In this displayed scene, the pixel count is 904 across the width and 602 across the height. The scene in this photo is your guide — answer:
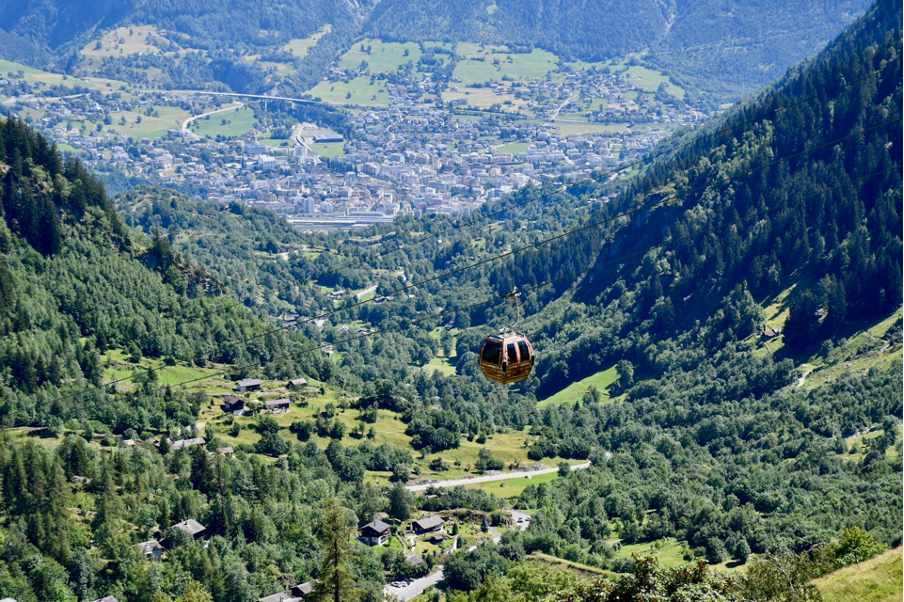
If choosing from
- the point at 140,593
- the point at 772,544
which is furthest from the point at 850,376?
the point at 140,593

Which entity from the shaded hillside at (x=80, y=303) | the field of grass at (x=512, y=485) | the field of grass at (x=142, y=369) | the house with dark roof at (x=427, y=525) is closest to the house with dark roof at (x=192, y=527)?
the house with dark roof at (x=427, y=525)

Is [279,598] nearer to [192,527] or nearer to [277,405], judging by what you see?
[192,527]

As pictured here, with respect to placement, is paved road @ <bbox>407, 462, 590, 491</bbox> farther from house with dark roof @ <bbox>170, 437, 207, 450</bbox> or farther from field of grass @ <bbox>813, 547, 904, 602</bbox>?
field of grass @ <bbox>813, 547, 904, 602</bbox>

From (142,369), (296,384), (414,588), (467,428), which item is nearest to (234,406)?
(142,369)

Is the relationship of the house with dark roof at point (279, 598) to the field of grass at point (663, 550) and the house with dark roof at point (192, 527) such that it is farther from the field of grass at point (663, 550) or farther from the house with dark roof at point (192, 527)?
the field of grass at point (663, 550)

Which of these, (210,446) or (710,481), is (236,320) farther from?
(710,481)

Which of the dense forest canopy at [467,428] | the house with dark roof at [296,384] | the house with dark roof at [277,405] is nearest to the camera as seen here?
the dense forest canopy at [467,428]
